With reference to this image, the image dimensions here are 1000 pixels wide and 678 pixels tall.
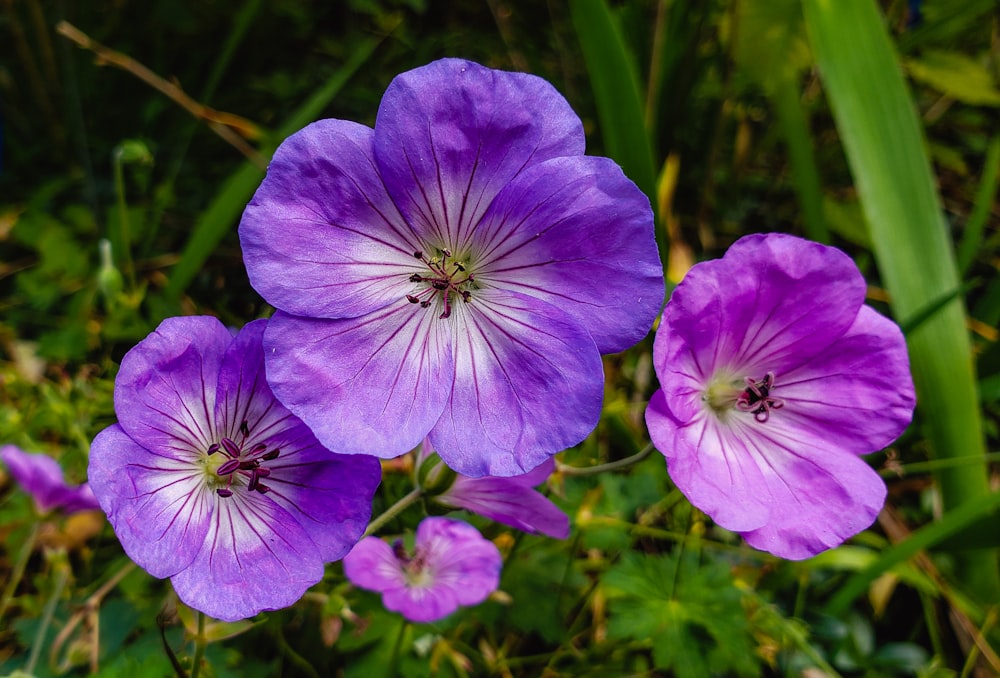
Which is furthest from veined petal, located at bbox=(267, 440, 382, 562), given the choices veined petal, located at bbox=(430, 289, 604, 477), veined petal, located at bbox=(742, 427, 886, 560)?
veined petal, located at bbox=(742, 427, 886, 560)

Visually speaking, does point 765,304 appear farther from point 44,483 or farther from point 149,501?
point 44,483

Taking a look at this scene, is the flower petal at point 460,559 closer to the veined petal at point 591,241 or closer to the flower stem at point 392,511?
the flower stem at point 392,511

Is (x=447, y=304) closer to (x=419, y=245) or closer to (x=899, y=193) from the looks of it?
(x=419, y=245)

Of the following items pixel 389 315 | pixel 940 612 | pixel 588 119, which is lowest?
pixel 940 612

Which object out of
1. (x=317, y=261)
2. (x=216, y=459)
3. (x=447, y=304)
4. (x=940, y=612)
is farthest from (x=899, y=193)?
(x=216, y=459)

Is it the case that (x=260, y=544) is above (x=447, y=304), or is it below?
below

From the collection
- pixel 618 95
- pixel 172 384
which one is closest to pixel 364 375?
pixel 172 384

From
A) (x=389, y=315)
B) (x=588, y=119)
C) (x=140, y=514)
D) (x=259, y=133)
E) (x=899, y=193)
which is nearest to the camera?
(x=140, y=514)

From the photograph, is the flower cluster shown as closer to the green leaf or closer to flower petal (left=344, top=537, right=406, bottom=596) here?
flower petal (left=344, top=537, right=406, bottom=596)

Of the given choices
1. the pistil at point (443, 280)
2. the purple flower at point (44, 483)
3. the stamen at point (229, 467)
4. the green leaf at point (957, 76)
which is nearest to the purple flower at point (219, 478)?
the stamen at point (229, 467)
